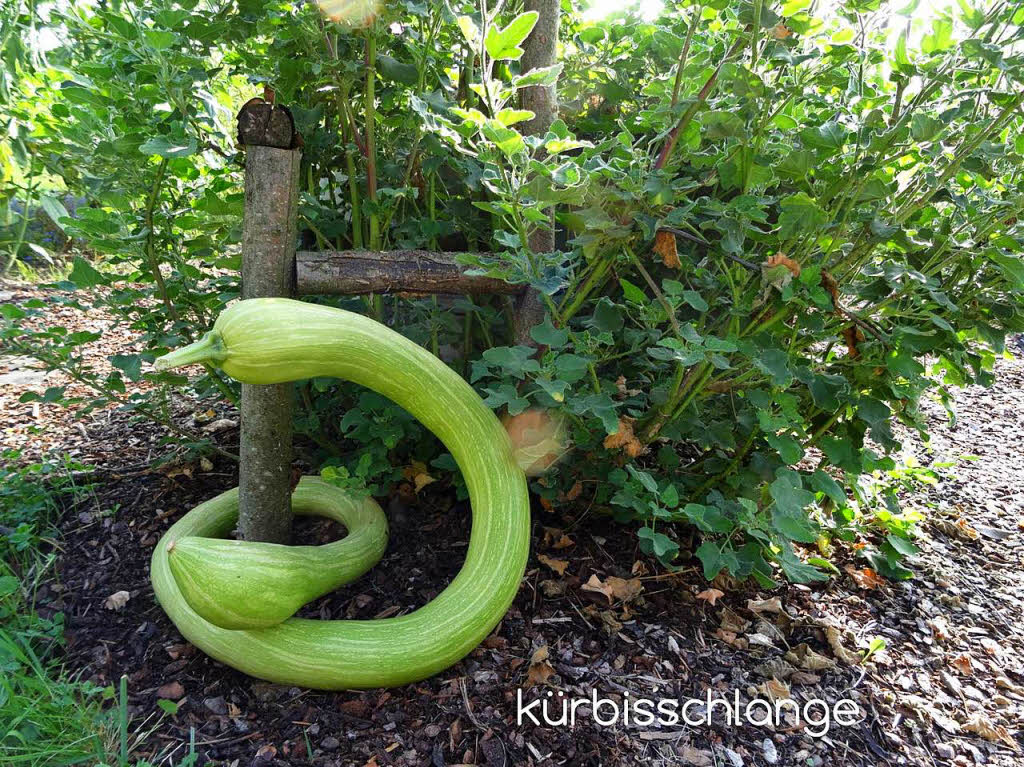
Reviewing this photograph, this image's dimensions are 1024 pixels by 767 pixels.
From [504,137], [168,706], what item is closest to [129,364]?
[168,706]

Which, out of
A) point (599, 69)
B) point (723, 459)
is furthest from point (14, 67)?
point (723, 459)

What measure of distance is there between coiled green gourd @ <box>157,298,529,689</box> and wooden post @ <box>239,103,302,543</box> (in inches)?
6.6

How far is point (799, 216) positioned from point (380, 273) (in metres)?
0.98

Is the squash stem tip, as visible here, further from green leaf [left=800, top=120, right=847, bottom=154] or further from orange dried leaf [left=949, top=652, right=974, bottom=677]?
orange dried leaf [left=949, top=652, right=974, bottom=677]

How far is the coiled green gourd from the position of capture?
1.46 m

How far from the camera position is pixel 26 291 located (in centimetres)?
389

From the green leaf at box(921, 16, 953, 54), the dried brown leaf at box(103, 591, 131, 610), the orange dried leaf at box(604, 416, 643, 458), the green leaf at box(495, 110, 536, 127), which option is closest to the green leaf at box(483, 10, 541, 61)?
the green leaf at box(495, 110, 536, 127)

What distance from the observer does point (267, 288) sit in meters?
1.68

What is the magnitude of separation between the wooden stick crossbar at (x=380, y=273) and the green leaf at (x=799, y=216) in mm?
726

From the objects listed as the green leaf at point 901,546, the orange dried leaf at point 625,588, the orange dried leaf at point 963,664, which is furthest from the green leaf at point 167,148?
the orange dried leaf at point 963,664

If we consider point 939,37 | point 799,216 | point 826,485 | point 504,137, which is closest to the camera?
point 504,137

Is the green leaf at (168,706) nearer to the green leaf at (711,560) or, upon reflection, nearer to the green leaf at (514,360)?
the green leaf at (514,360)

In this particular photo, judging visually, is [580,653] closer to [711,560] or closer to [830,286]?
[711,560]

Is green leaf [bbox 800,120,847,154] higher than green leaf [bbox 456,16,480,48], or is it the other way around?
green leaf [bbox 456,16,480,48]
